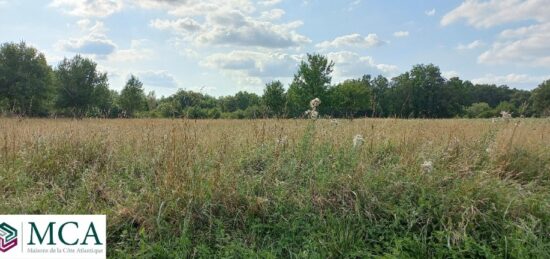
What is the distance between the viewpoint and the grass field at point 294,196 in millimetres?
2910

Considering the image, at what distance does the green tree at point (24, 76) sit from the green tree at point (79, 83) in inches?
121

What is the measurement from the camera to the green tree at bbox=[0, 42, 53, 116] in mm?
32750

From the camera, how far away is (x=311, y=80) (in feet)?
131

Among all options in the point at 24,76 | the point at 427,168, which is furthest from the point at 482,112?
the point at 24,76

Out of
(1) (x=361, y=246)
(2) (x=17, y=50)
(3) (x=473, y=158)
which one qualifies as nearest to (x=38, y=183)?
(1) (x=361, y=246)

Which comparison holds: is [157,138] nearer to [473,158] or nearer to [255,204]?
[255,204]

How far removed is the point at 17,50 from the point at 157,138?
129ft

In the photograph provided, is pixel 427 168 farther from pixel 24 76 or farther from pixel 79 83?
pixel 79 83

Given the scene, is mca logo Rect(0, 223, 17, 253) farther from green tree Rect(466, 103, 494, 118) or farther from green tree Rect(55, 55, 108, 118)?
green tree Rect(55, 55, 108, 118)

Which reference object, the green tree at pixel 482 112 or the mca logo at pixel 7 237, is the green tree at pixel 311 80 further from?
the mca logo at pixel 7 237

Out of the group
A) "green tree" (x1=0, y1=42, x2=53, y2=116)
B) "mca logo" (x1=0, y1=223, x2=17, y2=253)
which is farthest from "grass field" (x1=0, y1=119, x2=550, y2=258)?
"green tree" (x1=0, y1=42, x2=53, y2=116)

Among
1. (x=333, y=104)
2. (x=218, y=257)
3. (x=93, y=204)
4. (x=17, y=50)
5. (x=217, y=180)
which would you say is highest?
(x=17, y=50)

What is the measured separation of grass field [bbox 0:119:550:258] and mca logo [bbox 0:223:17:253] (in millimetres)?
281

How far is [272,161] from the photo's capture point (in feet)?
13.9
